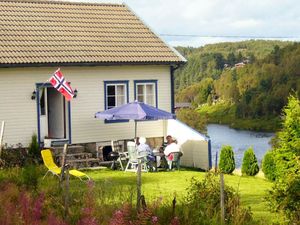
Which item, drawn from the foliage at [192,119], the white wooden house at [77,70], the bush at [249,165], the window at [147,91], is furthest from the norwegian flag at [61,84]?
the foliage at [192,119]

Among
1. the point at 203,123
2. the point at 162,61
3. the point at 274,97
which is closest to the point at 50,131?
the point at 162,61

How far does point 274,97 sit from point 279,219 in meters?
113

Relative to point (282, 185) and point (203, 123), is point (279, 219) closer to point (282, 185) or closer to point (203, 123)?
point (282, 185)

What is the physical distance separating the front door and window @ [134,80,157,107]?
2.85 m

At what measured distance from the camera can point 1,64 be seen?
1895cm

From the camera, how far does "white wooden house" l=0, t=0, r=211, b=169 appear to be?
777 inches

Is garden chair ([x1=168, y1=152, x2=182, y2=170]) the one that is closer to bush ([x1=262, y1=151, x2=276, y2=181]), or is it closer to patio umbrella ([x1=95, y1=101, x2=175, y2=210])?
patio umbrella ([x1=95, y1=101, x2=175, y2=210])

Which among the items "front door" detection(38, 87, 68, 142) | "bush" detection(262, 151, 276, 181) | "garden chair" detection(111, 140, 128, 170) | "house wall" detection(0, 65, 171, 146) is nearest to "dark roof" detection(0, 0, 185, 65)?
"house wall" detection(0, 65, 171, 146)

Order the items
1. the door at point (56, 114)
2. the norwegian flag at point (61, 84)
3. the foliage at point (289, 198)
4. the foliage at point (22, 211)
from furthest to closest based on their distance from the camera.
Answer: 1. the door at point (56, 114)
2. the norwegian flag at point (61, 84)
3. the foliage at point (289, 198)
4. the foliage at point (22, 211)

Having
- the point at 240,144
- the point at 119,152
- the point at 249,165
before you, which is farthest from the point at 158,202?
the point at 240,144

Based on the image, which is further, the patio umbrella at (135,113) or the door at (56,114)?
the door at (56,114)

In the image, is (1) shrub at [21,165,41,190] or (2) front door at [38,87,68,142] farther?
(2) front door at [38,87,68,142]

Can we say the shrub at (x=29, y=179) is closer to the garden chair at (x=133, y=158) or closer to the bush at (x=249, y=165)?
the garden chair at (x=133, y=158)

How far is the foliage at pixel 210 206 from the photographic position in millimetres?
8500
